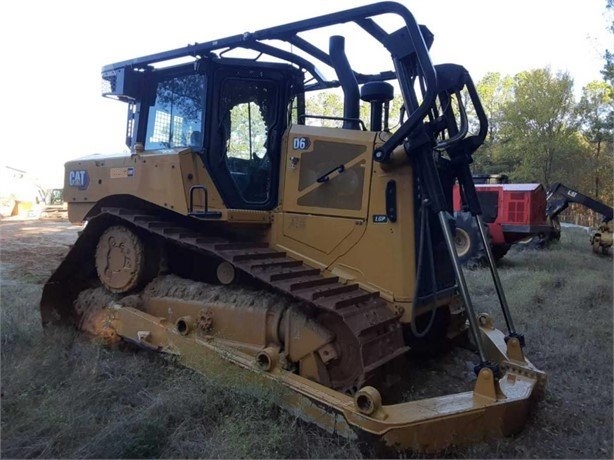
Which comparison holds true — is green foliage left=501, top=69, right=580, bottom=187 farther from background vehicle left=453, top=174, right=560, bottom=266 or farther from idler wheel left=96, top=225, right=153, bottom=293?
idler wheel left=96, top=225, right=153, bottom=293

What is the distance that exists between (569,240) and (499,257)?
7235 mm

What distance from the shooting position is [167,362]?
4656 mm

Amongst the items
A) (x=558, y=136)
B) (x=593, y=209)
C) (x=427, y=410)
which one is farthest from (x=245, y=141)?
(x=558, y=136)

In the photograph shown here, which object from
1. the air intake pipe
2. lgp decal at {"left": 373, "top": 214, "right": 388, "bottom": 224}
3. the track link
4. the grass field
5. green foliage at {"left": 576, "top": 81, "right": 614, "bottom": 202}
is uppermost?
green foliage at {"left": 576, "top": 81, "right": 614, "bottom": 202}

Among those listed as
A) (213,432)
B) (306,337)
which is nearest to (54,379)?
(213,432)

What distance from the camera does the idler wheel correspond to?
513 cm

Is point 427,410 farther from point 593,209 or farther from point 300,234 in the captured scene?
point 593,209

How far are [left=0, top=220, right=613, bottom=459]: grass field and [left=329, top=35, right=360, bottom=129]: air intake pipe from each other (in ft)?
9.10

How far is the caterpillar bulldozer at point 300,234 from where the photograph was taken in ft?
12.5

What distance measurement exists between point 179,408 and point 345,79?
11.1ft

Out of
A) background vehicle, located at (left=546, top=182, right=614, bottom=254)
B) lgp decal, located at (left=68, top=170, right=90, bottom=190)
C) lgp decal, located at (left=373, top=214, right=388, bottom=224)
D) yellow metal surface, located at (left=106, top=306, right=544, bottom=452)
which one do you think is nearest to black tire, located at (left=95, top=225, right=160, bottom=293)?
lgp decal, located at (left=68, top=170, right=90, bottom=190)

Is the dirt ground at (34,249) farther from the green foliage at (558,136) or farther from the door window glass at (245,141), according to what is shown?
the green foliage at (558,136)

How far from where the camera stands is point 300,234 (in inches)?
187

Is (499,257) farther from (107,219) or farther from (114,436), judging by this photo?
(114,436)
